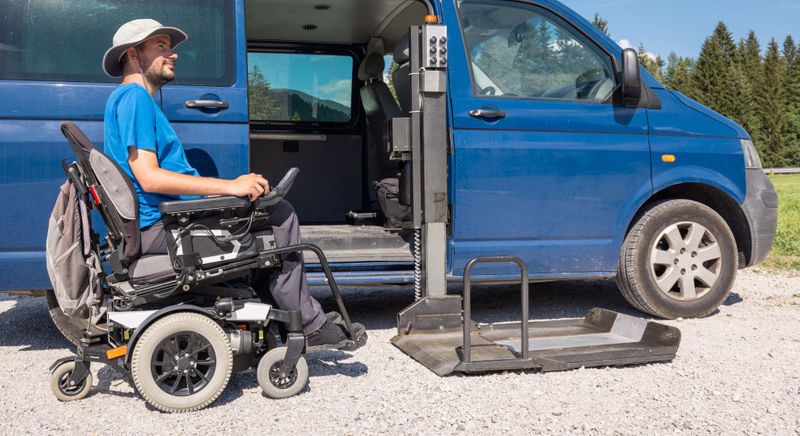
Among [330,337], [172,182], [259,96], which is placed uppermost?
[259,96]

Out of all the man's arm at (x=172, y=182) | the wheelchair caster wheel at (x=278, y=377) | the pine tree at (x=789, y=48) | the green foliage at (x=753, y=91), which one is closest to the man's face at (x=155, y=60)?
the man's arm at (x=172, y=182)

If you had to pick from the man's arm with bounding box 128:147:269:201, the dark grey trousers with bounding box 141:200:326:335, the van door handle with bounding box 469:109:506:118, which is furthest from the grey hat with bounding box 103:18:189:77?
the van door handle with bounding box 469:109:506:118

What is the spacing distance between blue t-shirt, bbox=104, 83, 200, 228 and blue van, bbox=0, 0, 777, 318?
0.82 meters

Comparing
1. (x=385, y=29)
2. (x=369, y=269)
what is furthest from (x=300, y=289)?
(x=385, y=29)

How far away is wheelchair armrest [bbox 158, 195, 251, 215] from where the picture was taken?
11.4 feet

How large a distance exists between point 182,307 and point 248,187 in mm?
597

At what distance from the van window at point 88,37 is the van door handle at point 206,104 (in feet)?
0.45

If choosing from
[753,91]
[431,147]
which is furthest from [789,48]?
[431,147]

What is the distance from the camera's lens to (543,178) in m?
5.08

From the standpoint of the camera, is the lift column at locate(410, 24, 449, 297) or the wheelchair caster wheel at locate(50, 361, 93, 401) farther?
the lift column at locate(410, 24, 449, 297)

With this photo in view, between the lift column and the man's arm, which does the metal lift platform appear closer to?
the lift column

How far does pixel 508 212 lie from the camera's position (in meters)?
5.04

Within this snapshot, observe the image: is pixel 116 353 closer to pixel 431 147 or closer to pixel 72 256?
pixel 72 256

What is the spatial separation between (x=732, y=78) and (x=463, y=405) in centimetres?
7245
